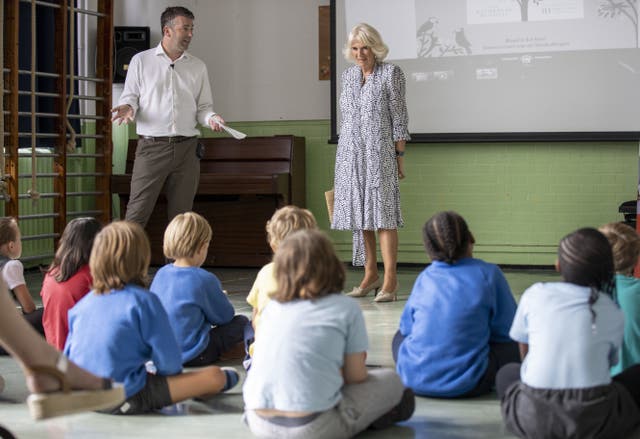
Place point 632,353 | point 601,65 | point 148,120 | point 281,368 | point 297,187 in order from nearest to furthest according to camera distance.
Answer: point 281,368, point 632,353, point 148,120, point 601,65, point 297,187

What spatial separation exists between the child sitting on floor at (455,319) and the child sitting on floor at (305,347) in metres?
0.58

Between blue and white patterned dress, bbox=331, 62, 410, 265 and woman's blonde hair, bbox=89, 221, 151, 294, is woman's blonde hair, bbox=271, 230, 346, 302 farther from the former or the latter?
blue and white patterned dress, bbox=331, 62, 410, 265

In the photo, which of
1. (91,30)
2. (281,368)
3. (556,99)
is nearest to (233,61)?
(91,30)

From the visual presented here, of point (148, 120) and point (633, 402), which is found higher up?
point (148, 120)

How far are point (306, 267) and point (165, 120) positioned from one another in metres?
3.45

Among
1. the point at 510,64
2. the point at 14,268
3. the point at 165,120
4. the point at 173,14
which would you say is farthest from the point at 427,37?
the point at 14,268

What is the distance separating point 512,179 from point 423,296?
4.01 m

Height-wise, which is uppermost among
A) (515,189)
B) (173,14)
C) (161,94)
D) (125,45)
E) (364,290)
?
(125,45)

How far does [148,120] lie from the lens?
5.81 m

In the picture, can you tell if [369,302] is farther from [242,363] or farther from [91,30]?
[91,30]

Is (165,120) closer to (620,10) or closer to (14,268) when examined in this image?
(14,268)

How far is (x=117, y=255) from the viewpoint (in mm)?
2887

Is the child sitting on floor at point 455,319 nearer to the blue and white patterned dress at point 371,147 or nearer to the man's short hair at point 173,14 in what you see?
the blue and white patterned dress at point 371,147

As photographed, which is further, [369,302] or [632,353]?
[369,302]
